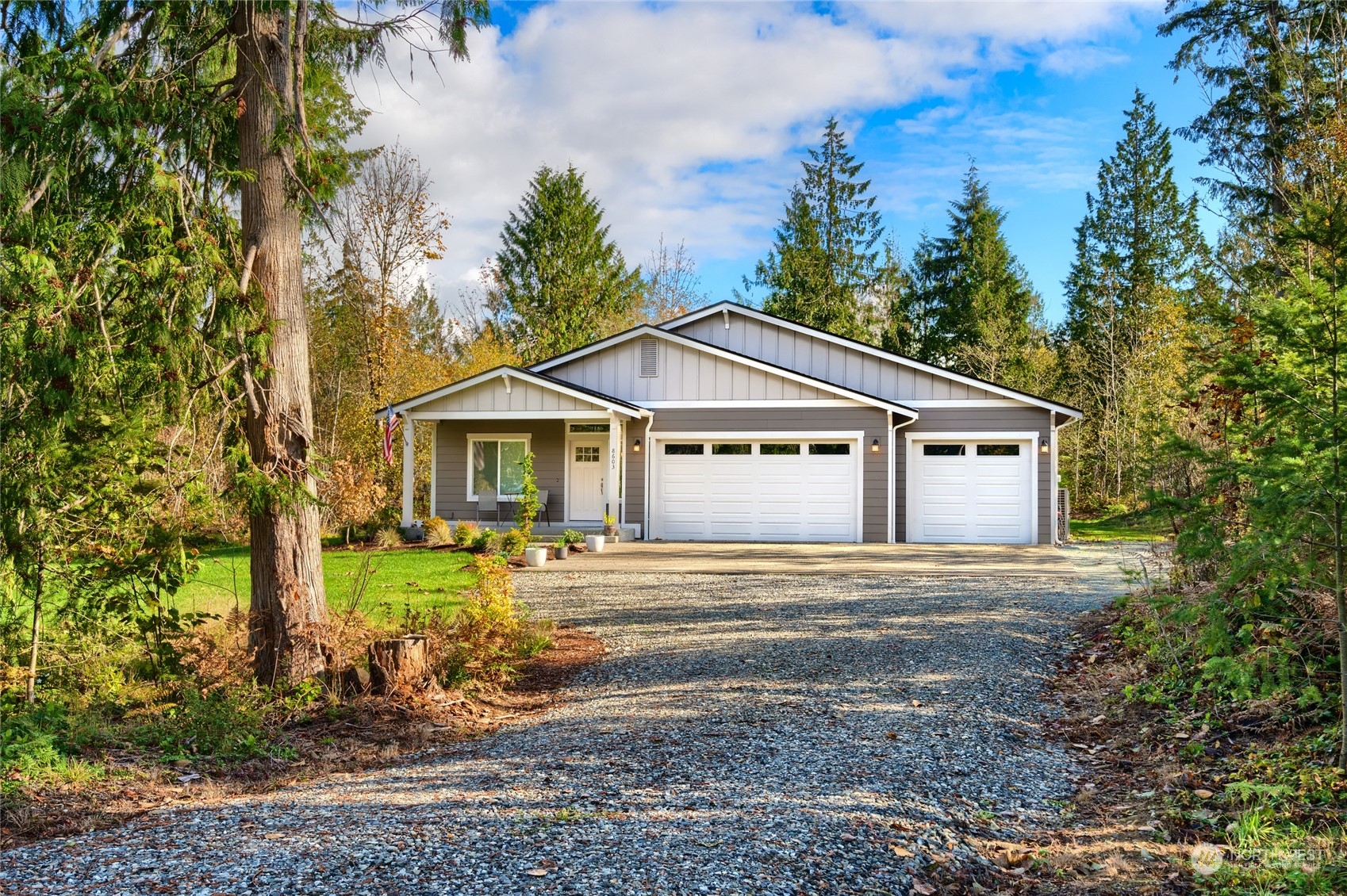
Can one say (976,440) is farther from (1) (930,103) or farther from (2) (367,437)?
(2) (367,437)

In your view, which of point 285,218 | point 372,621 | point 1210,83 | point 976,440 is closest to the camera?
point 285,218

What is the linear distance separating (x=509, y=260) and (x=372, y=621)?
97.2 ft

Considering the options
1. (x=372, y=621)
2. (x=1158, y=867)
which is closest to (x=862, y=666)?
(x=1158, y=867)

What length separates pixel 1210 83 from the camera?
645 inches

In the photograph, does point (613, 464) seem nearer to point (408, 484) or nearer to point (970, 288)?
point (408, 484)

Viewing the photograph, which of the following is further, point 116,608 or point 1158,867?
point 116,608

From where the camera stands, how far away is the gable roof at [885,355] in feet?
57.7

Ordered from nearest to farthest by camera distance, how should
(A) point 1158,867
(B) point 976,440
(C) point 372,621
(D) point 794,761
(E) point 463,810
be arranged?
1. (A) point 1158,867
2. (E) point 463,810
3. (D) point 794,761
4. (C) point 372,621
5. (B) point 976,440

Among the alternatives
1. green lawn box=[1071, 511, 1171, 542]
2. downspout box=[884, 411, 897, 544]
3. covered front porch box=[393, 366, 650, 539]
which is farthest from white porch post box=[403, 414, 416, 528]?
green lawn box=[1071, 511, 1171, 542]

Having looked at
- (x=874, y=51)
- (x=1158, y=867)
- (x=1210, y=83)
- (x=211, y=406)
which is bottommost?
(x=1158, y=867)

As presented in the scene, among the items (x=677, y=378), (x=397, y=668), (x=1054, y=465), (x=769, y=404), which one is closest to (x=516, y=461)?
(x=677, y=378)

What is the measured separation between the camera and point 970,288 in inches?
1406

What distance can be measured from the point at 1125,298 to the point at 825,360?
19708mm

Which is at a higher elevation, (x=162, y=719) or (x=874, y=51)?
(x=874, y=51)
